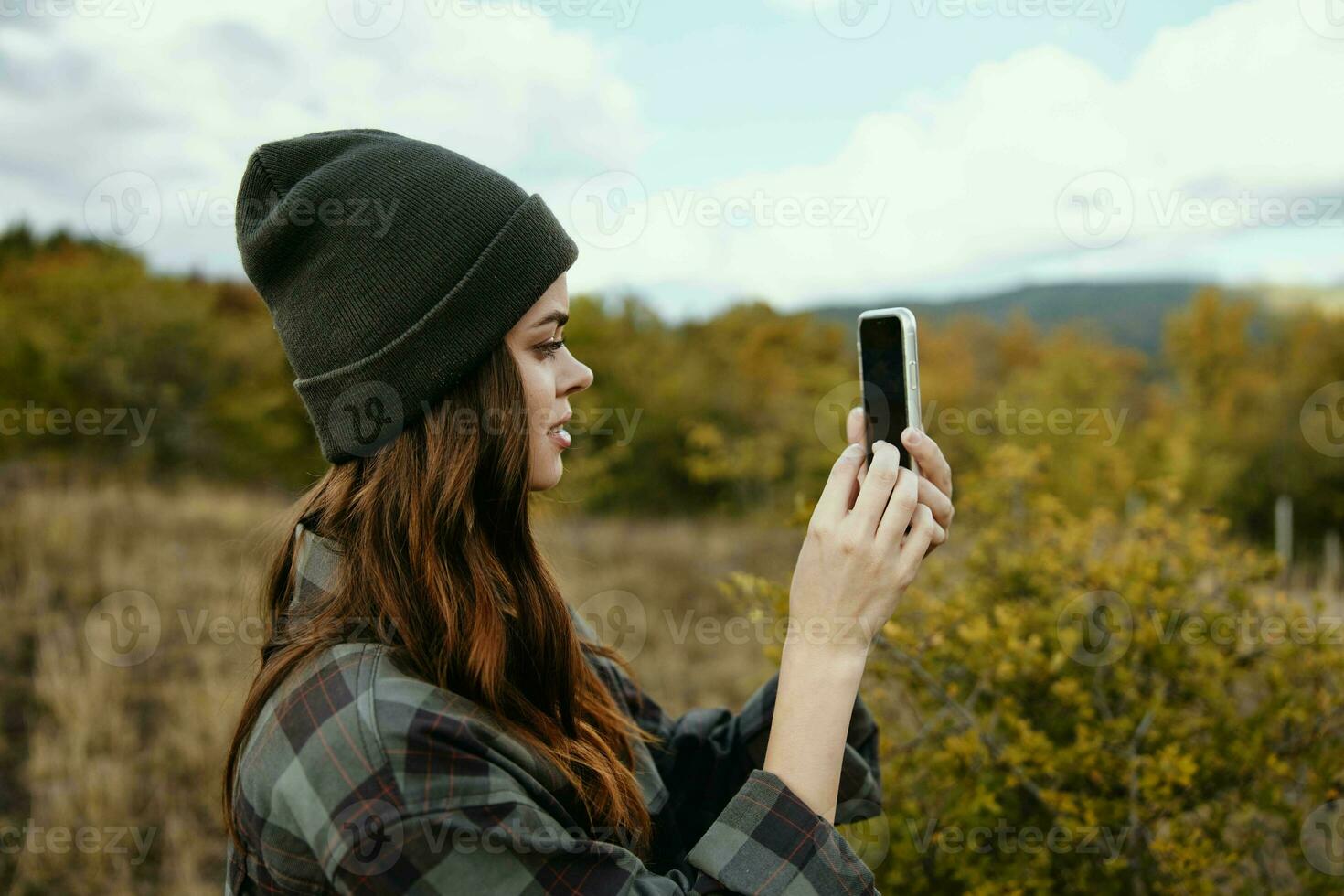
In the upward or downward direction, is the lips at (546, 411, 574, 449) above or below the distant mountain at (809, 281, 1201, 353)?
below

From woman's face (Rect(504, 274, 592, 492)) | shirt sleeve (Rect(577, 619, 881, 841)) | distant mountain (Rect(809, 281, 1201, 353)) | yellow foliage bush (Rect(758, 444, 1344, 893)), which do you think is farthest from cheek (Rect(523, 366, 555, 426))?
distant mountain (Rect(809, 281, 1201, 353))

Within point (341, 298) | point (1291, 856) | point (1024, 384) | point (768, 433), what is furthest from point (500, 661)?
point (1024, 384)

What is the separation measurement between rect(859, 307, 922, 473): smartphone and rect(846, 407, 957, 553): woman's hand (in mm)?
20

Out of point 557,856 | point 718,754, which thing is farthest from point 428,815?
point 718,754

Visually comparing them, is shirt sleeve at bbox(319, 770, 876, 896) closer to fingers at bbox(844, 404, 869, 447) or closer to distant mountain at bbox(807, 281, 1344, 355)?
fingers at bbox(844, 404, 869, 447)

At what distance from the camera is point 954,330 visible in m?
46.4

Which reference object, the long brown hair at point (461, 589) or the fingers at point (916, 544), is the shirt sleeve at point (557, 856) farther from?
the fingers at point (916, 544)

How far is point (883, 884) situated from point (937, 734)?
16.7 inches

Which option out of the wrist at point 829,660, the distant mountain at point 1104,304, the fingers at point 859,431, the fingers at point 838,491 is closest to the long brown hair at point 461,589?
the wrist at point 829,660

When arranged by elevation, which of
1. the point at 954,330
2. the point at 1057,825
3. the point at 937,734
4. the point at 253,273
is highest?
the point at 954,330

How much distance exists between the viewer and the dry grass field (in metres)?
4.12

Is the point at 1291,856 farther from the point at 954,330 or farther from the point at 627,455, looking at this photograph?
the point at 954,330

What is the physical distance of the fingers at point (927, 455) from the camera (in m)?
1.51

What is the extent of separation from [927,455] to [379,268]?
94 centimetres
